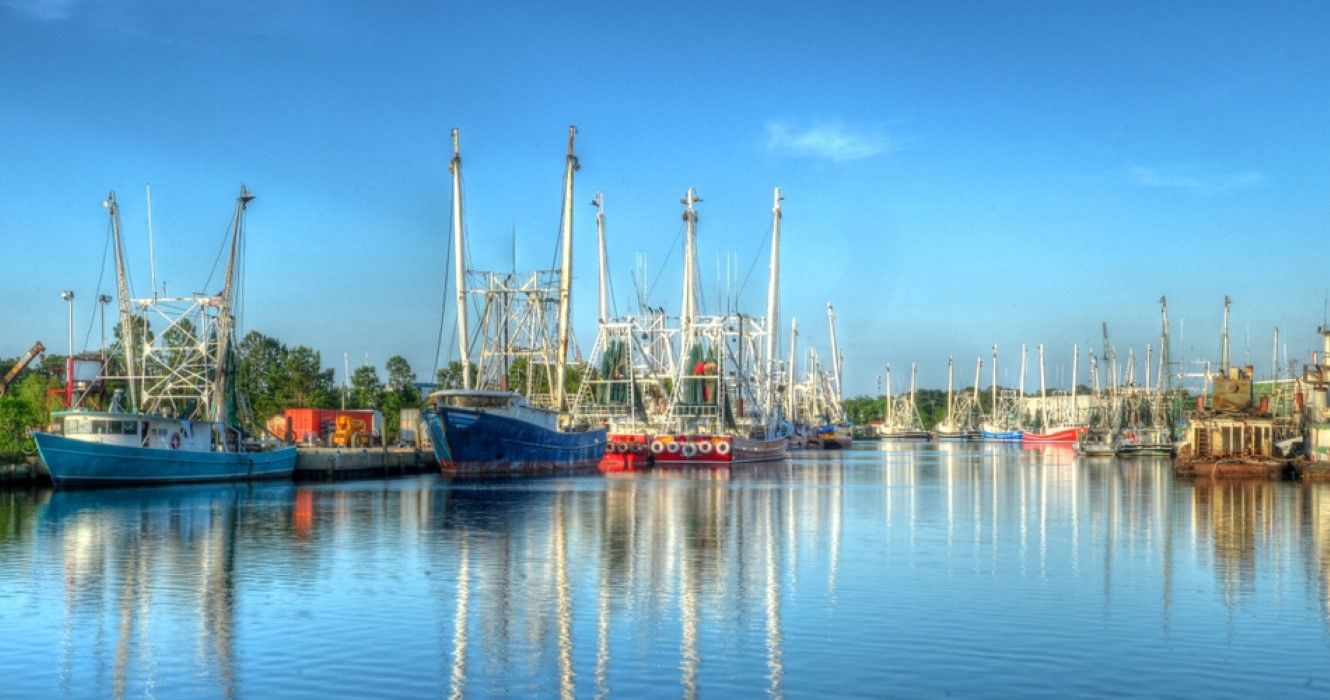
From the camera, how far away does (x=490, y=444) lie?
89750mm

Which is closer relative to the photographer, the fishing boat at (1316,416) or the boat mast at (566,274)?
the fishing boat at (1316,416)

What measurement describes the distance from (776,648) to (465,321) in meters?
77.4

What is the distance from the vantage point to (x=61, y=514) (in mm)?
53344

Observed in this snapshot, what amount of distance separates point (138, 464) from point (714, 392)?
53326 millimetres

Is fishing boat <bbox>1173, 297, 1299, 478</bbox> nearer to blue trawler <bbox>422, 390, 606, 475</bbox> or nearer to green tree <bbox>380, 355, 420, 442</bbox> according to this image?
blue trawler <bbox>422, 390, 606, 475</bbox>

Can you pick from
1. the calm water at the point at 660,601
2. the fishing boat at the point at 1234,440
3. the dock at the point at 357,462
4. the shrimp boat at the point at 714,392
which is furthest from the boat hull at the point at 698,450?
the calm water at the point at 660,601

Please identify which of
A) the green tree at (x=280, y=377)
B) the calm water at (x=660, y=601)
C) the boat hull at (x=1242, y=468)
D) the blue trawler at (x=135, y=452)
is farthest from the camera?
the green tree at (x=280, y=377)

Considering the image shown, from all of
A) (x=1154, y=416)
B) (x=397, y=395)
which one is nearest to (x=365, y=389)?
(x=397, y=395)

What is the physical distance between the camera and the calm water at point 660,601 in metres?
21.7

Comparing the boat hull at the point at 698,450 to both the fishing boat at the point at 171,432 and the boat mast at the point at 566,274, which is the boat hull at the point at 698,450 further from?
the fishing boat at the point at 171,432

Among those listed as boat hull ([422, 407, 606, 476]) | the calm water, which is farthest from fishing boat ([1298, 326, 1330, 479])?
boat hull ([422, 407, 606, 476])

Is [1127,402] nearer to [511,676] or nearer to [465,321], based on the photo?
[465,321]

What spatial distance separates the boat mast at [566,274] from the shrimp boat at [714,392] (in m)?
10.5

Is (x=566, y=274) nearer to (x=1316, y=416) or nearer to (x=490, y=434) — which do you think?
(x=490, y=434)
